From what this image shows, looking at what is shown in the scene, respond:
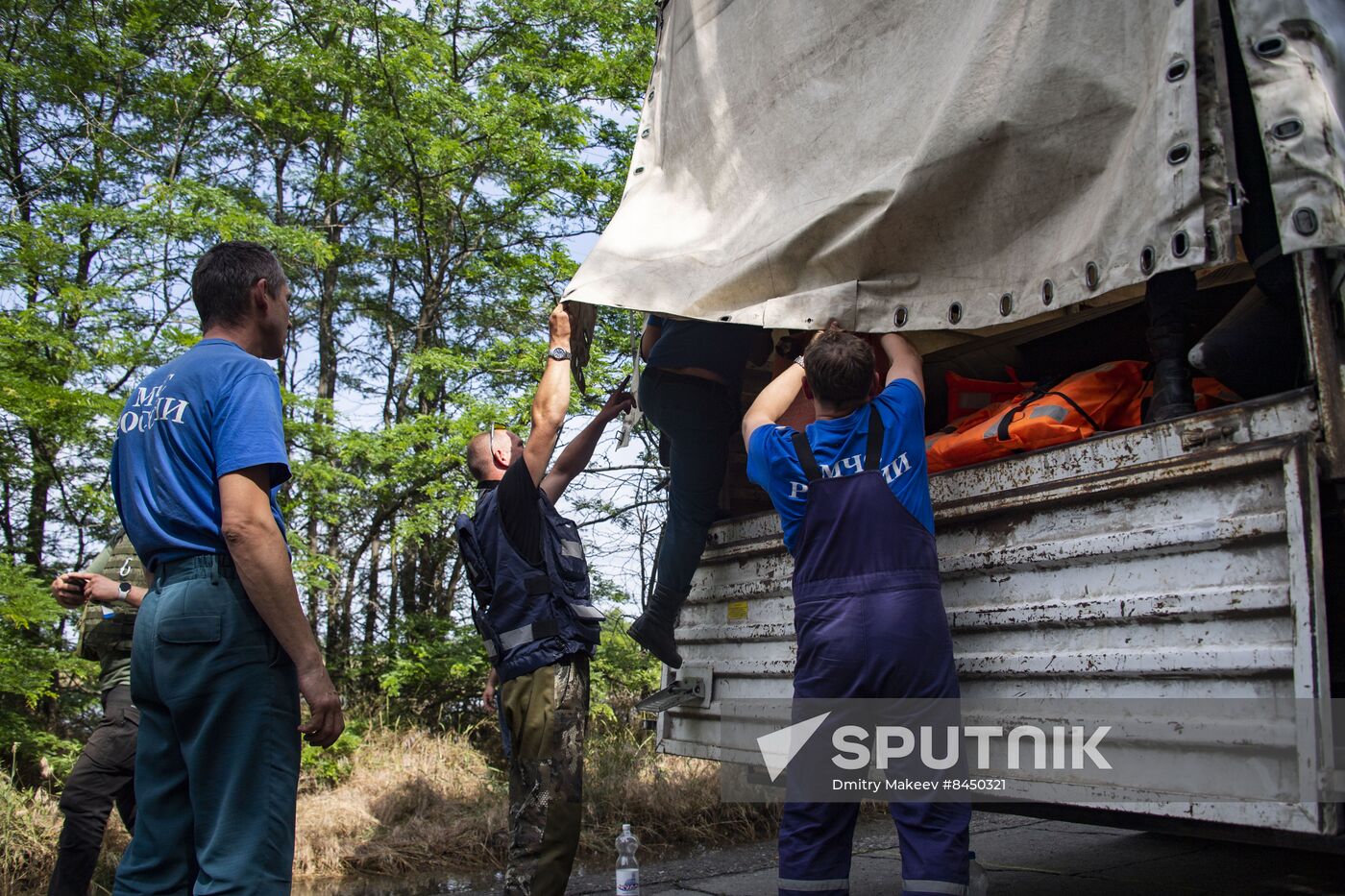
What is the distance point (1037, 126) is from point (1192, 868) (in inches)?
143

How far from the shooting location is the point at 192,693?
227cm

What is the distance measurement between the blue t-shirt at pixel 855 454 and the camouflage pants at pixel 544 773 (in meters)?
1.09

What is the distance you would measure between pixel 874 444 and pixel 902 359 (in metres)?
0.29

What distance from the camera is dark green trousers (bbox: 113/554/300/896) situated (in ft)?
7.35

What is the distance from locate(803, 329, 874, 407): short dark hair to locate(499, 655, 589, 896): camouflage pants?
4.69 feet

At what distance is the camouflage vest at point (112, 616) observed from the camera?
4230 mm

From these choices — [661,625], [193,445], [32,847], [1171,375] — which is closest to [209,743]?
[193,445]

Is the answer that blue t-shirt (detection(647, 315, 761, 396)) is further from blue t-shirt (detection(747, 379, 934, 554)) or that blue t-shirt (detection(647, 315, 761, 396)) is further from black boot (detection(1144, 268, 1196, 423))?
black boot (detection(1144, 268, 1196, 423))

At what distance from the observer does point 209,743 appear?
7.43 ft

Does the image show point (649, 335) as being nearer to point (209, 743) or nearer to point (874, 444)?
point (874, 444)

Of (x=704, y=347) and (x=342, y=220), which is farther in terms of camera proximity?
(x=342, y=220)

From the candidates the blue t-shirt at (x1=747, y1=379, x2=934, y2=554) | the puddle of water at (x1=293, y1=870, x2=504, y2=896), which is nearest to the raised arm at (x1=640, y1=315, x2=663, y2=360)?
the blue t-shirt at (x1=747, y1=379, x2=934, y2=554)

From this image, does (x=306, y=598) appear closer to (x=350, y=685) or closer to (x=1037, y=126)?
(x=350, y=685)

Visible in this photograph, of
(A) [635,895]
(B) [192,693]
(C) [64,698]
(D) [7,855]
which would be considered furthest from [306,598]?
(B) [192,693]
